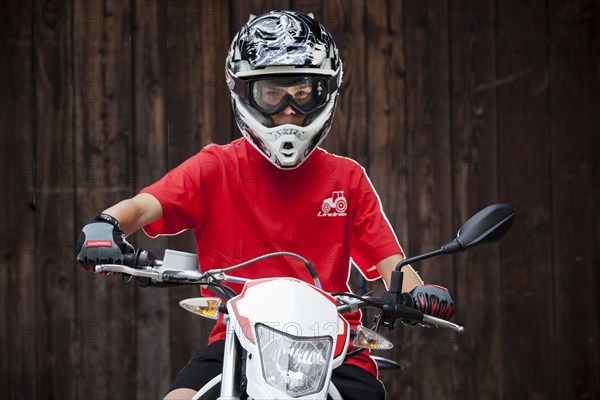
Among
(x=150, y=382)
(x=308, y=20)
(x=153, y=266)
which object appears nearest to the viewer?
(x=153, y=266)

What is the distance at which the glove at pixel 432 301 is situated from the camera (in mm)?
2021

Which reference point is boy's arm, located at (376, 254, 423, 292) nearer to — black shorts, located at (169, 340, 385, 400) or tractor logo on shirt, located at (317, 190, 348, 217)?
tractor logo on shirt, located at (317, 190, 348, 217)

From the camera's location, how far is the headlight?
1.64 m

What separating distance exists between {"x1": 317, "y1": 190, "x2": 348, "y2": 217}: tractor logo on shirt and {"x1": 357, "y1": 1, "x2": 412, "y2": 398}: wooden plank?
1817 mm

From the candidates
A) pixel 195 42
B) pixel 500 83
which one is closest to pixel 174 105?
pixel 195 42

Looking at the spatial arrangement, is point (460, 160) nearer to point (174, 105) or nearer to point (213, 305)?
point (174, 105)

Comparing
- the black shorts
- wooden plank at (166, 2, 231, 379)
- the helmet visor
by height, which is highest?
wooden plank at (166, 2, 231, 379)

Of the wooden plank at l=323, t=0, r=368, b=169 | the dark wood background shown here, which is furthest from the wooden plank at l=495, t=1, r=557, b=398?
the wooden plank at l=323, t=0, r=368, b=169

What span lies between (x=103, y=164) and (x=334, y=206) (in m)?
2.12

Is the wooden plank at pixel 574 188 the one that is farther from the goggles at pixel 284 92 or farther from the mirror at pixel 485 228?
the mirror at pixel 485 228

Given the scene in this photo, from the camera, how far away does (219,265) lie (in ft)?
8.82

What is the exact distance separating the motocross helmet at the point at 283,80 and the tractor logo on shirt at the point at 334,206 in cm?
19

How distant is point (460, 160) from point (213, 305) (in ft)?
9.39

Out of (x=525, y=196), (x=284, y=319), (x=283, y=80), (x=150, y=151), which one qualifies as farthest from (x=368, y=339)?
(x=525, y=196)
